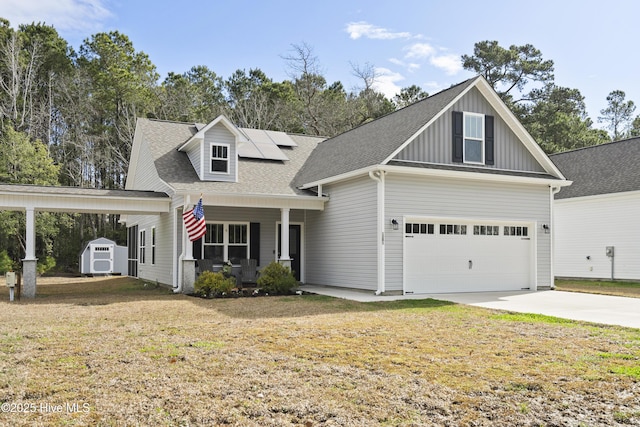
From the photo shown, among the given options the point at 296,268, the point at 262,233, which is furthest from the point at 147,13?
the point at 296,268

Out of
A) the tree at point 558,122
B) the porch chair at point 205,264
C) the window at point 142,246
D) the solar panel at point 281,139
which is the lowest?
the porch chair at point 205,264

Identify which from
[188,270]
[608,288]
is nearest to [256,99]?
[188,270]

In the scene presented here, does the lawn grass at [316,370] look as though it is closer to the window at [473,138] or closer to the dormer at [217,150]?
the window at [473,138]

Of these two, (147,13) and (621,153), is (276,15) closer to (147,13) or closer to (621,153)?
(147,13)

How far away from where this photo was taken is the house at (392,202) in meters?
15.4

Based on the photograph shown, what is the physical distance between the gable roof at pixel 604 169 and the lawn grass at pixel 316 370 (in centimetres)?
1329

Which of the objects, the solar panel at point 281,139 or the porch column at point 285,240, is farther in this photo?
the solar panel at point 281,139

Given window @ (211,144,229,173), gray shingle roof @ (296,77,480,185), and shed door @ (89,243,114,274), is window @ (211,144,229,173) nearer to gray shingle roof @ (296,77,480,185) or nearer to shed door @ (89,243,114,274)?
gray shingle roof @ (296,77,480,185)

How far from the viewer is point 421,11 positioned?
52.1ft

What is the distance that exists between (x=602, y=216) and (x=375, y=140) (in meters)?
10.3

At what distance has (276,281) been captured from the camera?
50.8 ft

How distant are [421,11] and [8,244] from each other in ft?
77.6

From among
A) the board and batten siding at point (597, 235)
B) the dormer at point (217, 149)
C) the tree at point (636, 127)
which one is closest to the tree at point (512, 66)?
the tree at point (636, 127)

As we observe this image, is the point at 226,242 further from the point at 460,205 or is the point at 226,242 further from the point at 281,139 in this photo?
the point at 460,205
